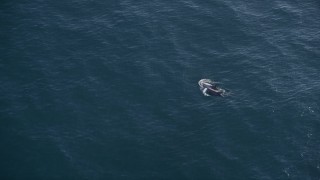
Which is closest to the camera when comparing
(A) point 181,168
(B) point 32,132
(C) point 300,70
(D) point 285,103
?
(A) point 181,168

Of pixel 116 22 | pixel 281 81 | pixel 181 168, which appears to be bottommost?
pixel 181 168

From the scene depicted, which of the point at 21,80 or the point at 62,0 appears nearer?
the point at 21,80

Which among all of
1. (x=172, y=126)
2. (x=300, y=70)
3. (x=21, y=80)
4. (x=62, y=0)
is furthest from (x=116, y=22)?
(x=300, y=70)

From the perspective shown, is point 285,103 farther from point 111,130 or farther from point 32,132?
point 32,132

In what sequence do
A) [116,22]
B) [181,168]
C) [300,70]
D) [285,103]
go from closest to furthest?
1. [181,168]
2. [285,103]
3. [300,70]
4. [116,22]

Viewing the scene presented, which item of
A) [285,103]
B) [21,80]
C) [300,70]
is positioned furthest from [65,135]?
[300,70]

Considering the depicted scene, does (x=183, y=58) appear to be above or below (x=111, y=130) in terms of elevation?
above

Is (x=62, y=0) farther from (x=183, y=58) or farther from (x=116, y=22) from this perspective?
(x=183, y=58)
